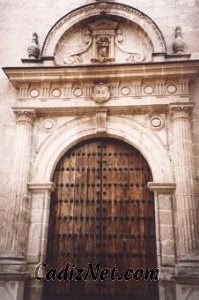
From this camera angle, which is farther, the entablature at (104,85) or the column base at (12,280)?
the entablature at (104,85)

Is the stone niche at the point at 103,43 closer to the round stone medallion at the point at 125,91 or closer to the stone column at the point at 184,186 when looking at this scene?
the round stone medallion at the point at 125,91

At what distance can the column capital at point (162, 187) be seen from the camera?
19.3ft

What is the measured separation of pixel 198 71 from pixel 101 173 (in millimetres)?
2481

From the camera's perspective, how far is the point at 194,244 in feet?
17.7

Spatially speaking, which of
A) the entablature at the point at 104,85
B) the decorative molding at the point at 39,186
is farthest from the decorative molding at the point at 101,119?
the decorative molding at the point at 39,186

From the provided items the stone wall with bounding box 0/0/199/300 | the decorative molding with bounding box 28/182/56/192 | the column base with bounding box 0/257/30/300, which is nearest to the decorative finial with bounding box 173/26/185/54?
the stone wall with bounding box 0/0/199/300

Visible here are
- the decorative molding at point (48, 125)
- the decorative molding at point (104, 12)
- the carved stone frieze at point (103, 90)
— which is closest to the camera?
the carved stone frieze at point (103, 90)

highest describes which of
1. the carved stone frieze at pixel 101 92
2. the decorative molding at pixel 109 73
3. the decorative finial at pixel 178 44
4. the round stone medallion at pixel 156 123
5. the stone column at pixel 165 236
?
the decorative finial at pixel 178 44

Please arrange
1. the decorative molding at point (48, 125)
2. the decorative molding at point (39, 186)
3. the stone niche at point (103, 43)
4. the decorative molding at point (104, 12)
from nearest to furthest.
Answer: the decorative molding at point (39, 186) → the decorative molding at point (48, 125) → the decorative molding at point (104, 12) → the stone niche at point (103, 43)

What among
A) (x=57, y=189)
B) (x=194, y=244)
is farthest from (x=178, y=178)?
(x=57, y=189)

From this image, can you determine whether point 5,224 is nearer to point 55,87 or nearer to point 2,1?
point 55,87

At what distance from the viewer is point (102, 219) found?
6113 mm

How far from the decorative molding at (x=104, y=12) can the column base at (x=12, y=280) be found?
3769 mm

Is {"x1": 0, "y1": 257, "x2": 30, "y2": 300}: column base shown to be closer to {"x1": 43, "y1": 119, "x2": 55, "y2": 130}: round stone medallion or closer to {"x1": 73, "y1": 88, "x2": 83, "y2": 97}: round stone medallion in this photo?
{"x1": 43, "y1": 119, "x2": 55, "y2": 130}: round stone medallion
